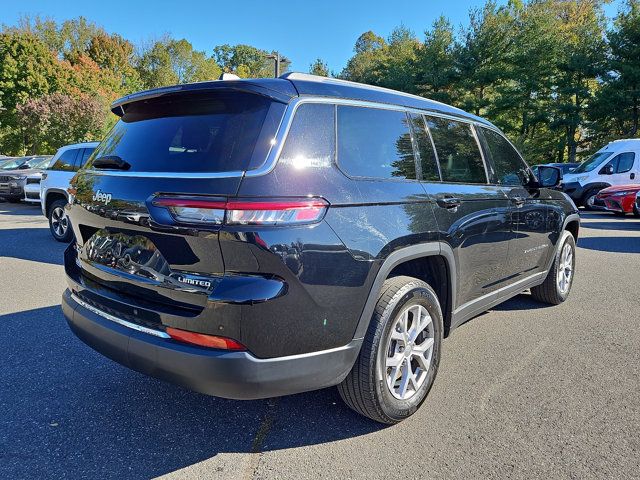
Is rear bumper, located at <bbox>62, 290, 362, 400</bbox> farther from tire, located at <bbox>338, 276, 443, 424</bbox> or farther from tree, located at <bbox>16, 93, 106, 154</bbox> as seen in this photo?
tree, located at <bbox>16, 93, 106, 154</bbox>

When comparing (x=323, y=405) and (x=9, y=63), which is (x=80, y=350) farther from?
(x=9, y=63)

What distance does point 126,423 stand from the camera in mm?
2660

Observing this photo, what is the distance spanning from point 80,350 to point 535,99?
101 feet

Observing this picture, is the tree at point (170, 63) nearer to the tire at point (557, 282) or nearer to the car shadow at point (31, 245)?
the car shadow at point (31, 245)

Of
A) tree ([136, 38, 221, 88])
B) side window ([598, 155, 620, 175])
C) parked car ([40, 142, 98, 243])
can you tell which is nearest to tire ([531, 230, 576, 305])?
parked car ([40, 142, 98, 243])

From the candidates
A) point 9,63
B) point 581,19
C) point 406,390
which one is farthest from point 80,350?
point 581,19

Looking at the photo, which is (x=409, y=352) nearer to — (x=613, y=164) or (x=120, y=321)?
(x=120, y=321)

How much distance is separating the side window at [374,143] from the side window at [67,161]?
25.7ft

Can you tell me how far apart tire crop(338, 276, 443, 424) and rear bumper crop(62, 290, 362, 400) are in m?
0.16

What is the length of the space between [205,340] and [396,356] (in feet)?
3.77

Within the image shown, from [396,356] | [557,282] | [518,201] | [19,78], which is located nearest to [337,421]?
[396,356]

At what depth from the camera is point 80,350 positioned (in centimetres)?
365

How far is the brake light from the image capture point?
6.70 ft

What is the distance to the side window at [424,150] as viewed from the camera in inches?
117
